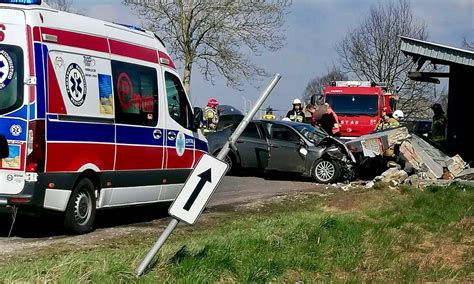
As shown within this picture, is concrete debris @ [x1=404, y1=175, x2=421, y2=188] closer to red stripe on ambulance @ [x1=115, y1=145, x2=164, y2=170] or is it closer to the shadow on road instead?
the shadow on road

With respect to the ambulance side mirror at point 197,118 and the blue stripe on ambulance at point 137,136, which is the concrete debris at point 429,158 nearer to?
the ambulance side mirror at point 197,118

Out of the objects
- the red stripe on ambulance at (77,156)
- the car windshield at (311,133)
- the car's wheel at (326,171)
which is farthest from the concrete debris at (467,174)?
the red stripe on ambulance at (77,156)

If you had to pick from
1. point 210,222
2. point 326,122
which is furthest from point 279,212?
point 326,122

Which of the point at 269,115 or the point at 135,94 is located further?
the point at 269,115

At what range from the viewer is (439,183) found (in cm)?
1627

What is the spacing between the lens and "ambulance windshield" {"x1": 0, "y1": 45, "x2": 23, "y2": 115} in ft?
29.5

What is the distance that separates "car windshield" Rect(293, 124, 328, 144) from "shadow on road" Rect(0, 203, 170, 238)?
6.45 m

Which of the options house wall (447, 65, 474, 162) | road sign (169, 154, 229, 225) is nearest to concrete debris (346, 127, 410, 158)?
house wall (447, 65, 474, 162)

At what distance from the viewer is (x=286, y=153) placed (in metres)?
19.0

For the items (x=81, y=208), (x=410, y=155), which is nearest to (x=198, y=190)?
(x=81, y=208)

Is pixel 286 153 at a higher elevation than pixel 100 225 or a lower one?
higher

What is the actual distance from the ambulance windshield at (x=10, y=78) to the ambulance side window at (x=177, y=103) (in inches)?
125

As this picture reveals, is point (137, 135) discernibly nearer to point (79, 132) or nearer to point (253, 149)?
point (79, 132)

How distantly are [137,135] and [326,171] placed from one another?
8745 millimetres
